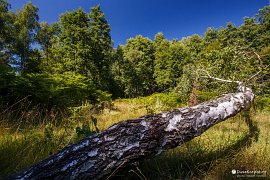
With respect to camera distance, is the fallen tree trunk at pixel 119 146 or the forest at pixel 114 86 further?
the forest at pixel 114 86

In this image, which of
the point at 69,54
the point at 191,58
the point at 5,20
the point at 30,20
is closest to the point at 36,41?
the point at 30,20

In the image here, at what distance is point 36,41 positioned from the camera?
26625 millimetres

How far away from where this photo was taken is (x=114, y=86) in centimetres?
3203

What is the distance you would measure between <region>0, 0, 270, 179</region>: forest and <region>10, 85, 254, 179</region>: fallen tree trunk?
0.19m

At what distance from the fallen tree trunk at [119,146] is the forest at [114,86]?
19 cm

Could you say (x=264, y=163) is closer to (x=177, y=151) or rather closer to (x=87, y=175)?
(x=177, y=151)

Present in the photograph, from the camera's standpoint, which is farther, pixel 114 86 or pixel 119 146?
pixel 114 86

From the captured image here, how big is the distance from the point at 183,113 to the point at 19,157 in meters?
2.09

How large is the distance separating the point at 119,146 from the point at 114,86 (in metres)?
30.2

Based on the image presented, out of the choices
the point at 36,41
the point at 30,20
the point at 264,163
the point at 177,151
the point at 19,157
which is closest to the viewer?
the point at 264,163

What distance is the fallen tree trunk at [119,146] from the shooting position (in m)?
1.79

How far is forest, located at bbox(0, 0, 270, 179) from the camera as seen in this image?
273 cm

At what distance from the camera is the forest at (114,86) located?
2.73m

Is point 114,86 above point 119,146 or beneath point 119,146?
above
